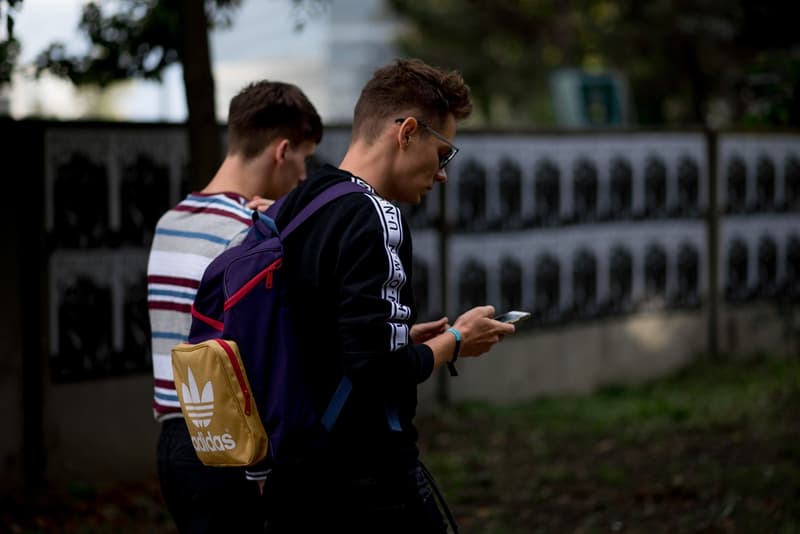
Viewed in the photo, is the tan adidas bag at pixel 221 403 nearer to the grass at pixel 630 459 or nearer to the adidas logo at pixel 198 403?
the adidas logo at pixel 198 403

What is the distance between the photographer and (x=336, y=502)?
9.46 feet

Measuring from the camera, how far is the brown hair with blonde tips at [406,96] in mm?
3043

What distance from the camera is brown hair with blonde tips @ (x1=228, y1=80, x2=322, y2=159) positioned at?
3.73 meters

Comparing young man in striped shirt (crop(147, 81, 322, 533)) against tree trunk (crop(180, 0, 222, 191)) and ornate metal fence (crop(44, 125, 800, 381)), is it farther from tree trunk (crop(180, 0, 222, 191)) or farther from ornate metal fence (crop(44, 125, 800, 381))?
ornate metal fence (crop(44, 125, 800, 381))

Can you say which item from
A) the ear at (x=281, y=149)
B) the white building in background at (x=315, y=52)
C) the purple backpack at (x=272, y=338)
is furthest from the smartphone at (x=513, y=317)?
the white building in background at (x=315, y=52)

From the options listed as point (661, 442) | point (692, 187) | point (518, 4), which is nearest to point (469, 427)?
point (661, 442)

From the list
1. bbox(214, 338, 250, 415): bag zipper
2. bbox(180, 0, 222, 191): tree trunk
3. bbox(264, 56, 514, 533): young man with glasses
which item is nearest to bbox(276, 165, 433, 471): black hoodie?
bbox(264, 56, 514, 533): young man with glasses

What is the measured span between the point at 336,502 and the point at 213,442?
1.13ft

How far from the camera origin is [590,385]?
1026 cm

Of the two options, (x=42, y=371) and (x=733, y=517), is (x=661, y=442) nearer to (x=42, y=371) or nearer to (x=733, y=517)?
(x=733, y=517)

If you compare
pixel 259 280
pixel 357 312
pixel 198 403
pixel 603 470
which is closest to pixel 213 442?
pixel 198 403

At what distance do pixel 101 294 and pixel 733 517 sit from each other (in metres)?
3.38

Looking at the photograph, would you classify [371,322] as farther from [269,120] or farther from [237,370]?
[269,120]

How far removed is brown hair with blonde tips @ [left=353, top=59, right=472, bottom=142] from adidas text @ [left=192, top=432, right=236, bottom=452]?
0.77 m
